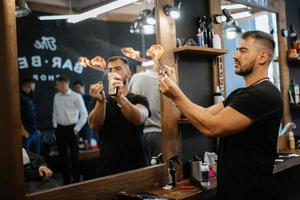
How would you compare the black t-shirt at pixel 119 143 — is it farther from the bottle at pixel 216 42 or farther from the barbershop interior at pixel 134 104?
the bottle at pixel 216 42

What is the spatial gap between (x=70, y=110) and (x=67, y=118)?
0.22ft

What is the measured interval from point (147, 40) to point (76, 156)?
1.07 m

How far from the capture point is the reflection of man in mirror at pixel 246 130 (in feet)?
6.12

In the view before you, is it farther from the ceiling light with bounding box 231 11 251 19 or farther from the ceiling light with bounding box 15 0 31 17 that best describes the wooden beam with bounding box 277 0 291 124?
the ceiling light with bounding box 15 0 31 17

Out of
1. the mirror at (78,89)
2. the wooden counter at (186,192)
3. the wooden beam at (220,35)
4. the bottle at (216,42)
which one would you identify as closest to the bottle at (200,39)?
the bottle at (216,42)

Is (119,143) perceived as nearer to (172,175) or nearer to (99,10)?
(172,175)

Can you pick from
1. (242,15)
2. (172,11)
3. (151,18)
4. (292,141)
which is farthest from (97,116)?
(292,141)

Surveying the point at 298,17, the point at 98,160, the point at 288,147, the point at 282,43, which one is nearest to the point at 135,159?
the point at 98,160

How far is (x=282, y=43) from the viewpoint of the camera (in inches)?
153

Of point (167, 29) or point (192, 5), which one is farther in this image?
point (192, 5)

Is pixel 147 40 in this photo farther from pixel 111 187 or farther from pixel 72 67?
pixel 111 187

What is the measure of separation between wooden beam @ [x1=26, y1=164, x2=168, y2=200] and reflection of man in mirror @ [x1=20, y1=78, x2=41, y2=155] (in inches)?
13.6

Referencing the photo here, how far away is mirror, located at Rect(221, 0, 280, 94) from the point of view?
3.21m

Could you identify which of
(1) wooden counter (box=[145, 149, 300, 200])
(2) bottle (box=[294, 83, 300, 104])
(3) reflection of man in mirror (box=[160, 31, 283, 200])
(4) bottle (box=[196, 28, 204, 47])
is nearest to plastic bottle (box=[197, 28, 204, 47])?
(4) bottle (box=[196, 28, 204, 47])
